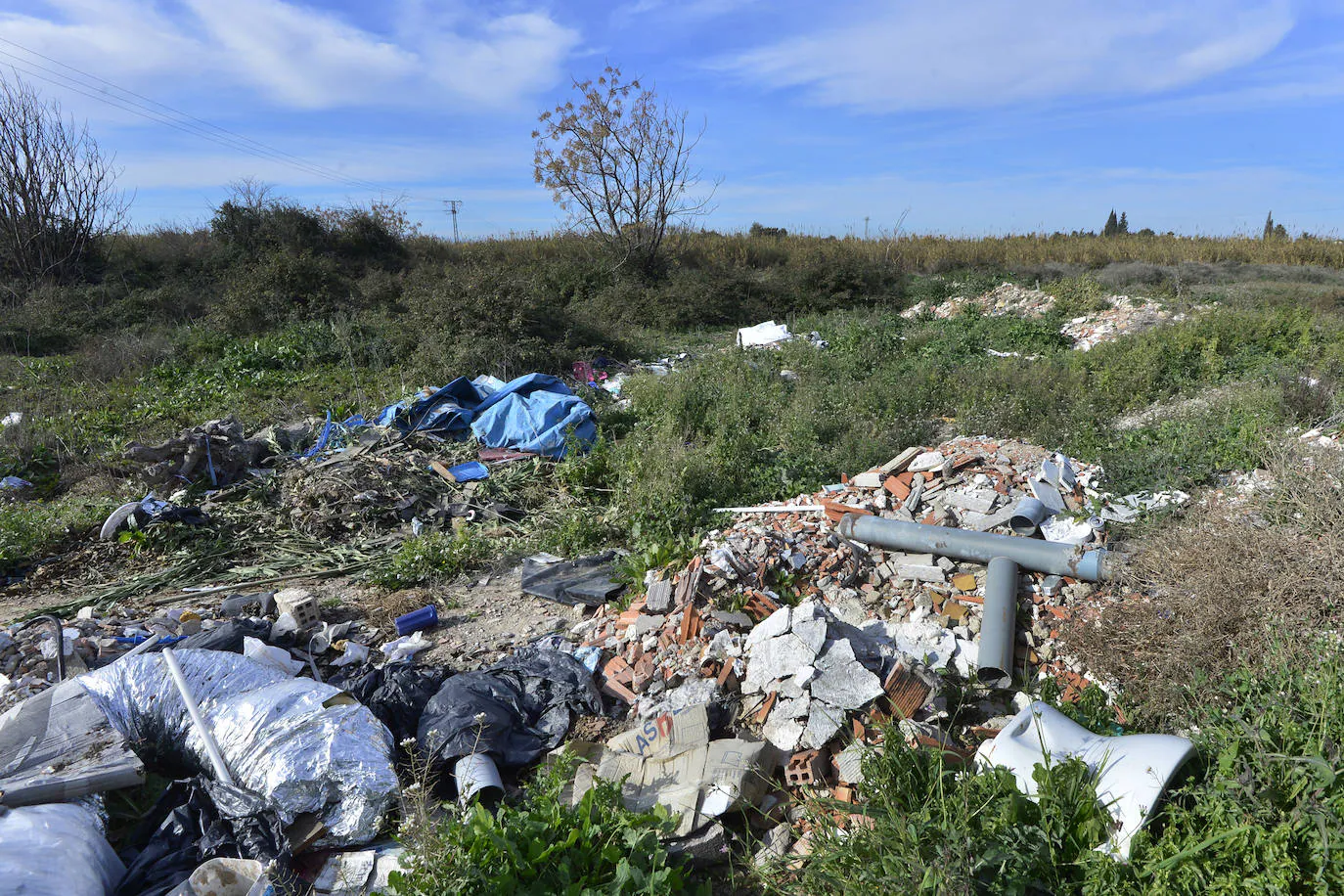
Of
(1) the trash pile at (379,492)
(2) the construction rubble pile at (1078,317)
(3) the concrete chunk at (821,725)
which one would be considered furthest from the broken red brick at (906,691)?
(2) the construction rubble pile at (1078,317)

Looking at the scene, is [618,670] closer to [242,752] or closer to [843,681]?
[843,681]

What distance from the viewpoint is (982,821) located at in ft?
7.55

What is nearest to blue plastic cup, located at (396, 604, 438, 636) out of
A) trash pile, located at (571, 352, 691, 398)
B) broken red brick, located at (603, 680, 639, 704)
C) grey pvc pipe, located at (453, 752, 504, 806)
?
broken red brick, located at (603, 680, 639, 704)

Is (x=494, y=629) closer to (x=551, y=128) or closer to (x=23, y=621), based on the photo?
(x=23, y=621)

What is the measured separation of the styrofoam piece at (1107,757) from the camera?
2.21 m

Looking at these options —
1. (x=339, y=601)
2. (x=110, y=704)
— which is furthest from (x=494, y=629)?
(x=110, y=704)

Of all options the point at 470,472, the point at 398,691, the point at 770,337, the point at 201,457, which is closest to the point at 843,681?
the point at 398,691

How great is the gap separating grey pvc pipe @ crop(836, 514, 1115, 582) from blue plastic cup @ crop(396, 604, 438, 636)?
2.67m

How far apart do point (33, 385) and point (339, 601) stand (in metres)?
8.08

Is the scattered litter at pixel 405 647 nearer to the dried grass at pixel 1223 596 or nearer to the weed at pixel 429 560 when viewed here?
the weed at pixel 429 560

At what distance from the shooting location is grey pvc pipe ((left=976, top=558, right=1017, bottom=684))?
11.8 feet

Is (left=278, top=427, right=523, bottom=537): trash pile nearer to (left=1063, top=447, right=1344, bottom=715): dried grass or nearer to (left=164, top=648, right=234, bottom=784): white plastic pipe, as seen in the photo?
(left=164, top=648, right=234, bottom=784): white plastic pipe

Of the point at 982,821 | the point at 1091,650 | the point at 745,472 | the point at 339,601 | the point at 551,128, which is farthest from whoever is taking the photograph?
the point at 551,128

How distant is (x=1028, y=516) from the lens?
4.67 meters
